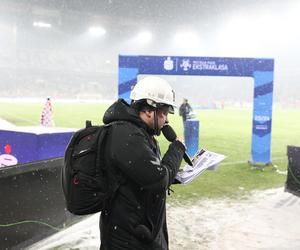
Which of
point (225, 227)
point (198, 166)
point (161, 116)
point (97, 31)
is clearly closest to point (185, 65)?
point (225, 227)

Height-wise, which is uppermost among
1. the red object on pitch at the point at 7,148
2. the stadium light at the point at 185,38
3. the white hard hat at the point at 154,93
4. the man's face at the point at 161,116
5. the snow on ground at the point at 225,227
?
the stadium light at the point at 185,38

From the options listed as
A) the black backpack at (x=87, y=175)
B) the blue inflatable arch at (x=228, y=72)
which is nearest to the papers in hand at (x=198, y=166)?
the black backpack at (x=87, y=175)

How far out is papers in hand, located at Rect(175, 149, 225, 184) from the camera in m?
2.81

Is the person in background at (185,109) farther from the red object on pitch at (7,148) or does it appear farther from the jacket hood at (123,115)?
the jacket hood at (123,115)

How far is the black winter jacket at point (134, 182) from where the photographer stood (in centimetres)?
218

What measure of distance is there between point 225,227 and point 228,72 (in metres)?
5.60

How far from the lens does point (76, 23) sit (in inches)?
2293

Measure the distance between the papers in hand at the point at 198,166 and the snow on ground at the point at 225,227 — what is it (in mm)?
2165

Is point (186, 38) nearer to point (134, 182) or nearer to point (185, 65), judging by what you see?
point (185, 65)

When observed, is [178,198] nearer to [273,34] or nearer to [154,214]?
[154,214]

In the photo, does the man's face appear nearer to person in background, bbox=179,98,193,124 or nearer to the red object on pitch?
the red object on pitch

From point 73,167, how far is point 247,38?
178ft

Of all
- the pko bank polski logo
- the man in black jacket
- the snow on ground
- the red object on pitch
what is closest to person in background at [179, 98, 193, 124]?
the pko bank polski logo

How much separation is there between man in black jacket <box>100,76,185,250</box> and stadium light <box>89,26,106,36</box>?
5958cm
